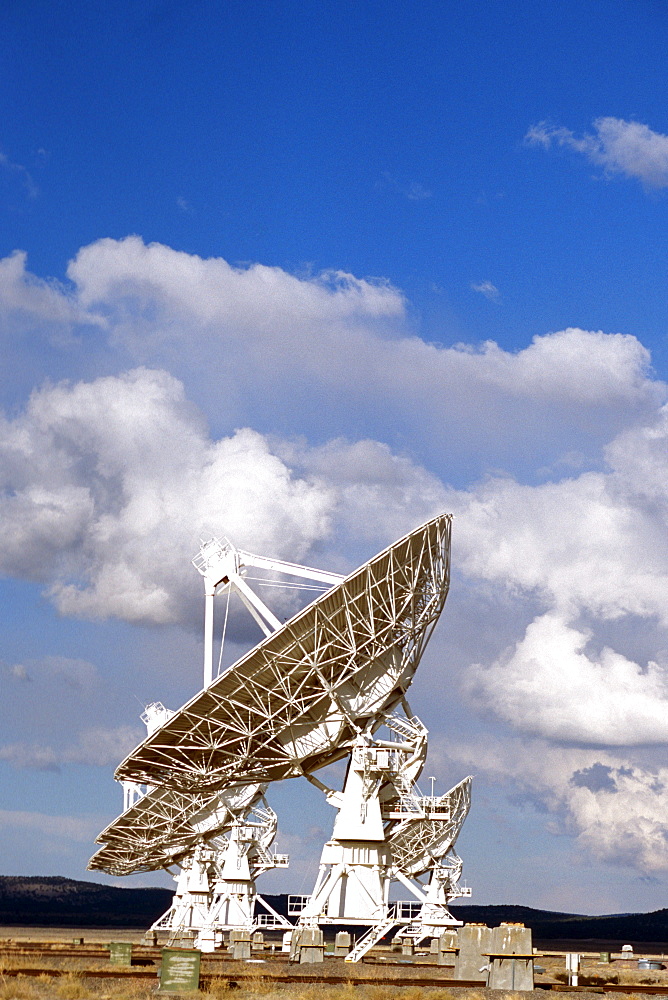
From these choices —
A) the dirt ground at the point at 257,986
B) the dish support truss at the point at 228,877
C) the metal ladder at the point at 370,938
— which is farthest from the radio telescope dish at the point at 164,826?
the dirt ground at the point at 257,986

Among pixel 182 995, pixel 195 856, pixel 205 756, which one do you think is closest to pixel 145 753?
pixel 205 756

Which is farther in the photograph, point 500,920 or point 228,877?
point 500,920

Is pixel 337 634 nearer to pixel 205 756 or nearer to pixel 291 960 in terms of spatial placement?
pixel 205 756

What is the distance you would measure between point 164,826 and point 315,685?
53.6ft

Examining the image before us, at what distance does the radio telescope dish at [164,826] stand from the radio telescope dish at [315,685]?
8040mm

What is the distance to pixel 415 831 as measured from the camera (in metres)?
62.9

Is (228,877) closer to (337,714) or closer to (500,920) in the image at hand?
(337,714)

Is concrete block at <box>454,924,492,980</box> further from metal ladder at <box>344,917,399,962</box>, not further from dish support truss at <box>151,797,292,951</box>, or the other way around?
dish support truss at <box>151,797,292,951</box>

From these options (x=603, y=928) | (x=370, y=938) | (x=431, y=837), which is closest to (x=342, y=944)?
(x=370, y=938)

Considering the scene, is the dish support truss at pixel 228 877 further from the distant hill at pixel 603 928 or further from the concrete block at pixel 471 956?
the distant hill at pixel 603 928

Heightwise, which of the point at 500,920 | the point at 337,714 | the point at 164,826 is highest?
the point at 337,714

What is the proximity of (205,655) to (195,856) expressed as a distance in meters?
26.5

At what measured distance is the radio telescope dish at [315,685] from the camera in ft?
115

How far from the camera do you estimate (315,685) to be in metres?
36.7
